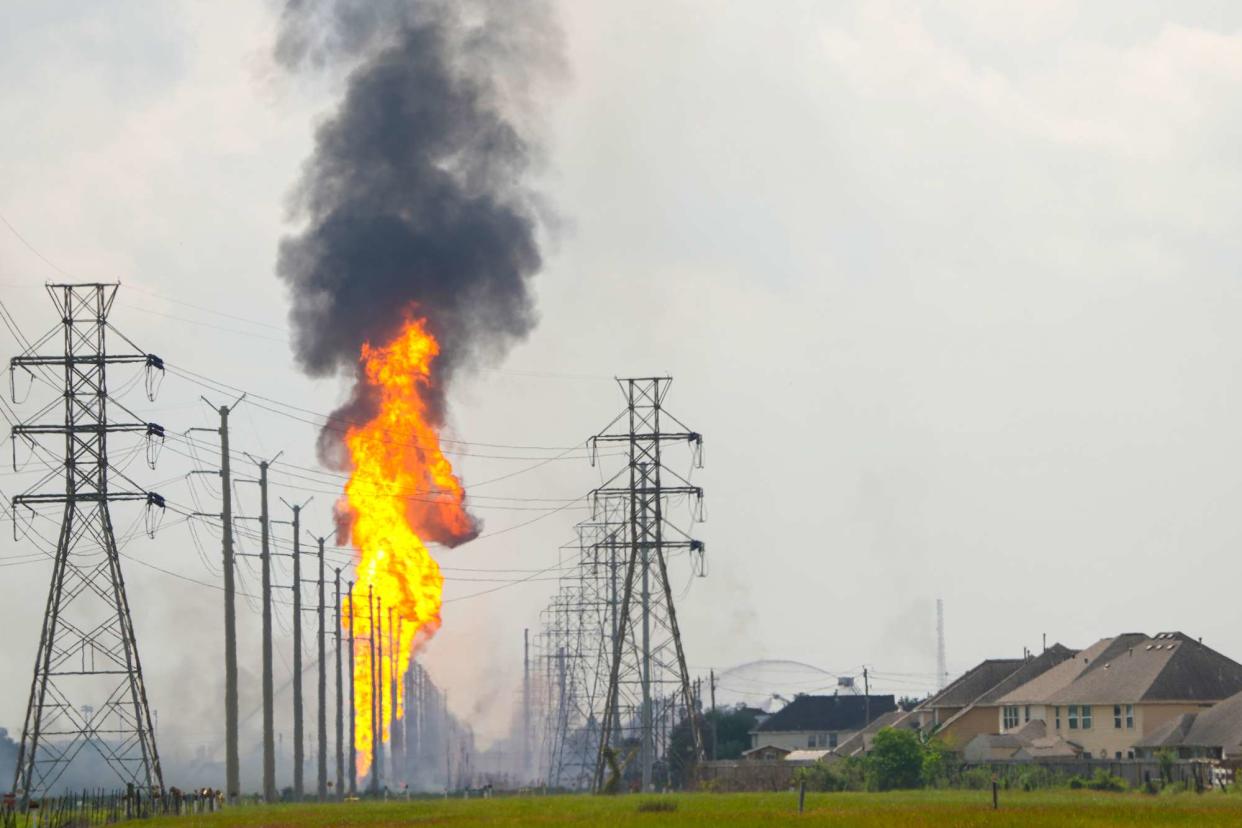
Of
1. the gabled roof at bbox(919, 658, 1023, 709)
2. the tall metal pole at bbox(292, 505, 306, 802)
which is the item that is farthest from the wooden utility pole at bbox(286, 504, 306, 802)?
the gabled roof at bbox(919, 658, 1023, 709)

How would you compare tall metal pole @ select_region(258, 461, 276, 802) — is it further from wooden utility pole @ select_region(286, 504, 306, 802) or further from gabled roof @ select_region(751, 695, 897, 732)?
gabled roof @ select_region(751, 695, 897, 732)

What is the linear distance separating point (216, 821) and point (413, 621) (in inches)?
2377

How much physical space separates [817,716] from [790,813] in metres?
132

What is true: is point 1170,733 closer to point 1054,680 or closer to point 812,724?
point 1054,680

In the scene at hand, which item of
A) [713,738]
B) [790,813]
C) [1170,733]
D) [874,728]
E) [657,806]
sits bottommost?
[713,738]

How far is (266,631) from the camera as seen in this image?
86.2 m

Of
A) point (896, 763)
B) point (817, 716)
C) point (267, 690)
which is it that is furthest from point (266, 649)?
point (817, 716)

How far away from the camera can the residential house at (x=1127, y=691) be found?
112375 millimetres

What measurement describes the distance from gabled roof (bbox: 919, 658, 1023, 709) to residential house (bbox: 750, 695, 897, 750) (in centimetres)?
3119

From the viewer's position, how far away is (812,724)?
18900 cm

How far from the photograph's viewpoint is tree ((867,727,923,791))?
105938mm

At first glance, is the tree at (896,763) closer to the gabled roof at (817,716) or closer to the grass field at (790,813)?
the grass field at (790,813)

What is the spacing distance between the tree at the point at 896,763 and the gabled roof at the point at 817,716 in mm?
75765

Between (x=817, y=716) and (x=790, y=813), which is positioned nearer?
(x=790, y=813)
